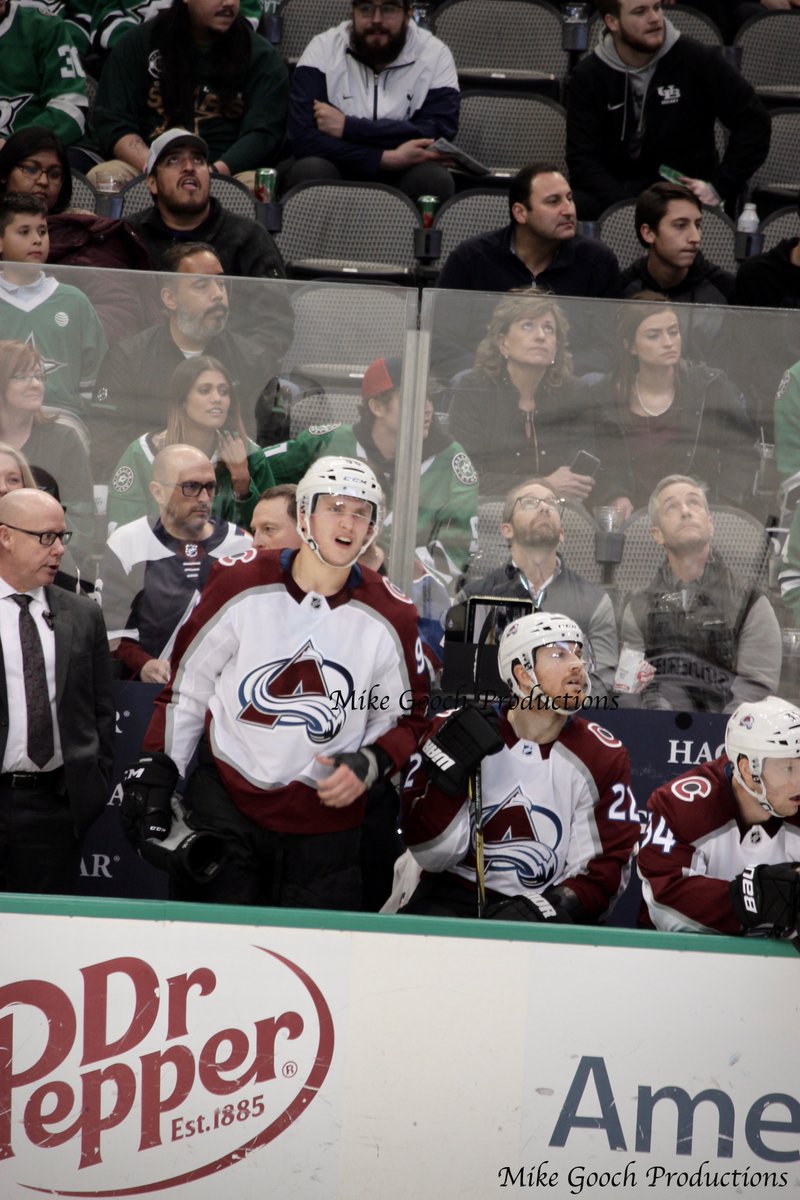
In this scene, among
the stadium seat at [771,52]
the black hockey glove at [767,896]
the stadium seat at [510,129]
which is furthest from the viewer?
the stadium seat at [771,52]

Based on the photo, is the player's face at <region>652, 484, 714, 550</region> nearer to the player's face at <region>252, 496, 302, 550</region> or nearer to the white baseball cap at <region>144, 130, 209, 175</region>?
the player's face at <region>252, 496, 302, 550</region>

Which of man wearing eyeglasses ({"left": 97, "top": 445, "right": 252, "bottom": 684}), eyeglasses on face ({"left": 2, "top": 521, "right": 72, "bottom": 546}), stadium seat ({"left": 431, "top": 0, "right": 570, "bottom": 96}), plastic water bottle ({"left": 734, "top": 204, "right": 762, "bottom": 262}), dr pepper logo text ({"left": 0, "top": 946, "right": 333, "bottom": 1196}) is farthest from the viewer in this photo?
stadium seat ({"left": 431, "top": 0, "right": 570, "bottom": 96})

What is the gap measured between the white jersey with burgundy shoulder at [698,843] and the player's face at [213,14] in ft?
14.6

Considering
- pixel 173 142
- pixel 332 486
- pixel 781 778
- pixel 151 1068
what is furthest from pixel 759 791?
pixel 173 142

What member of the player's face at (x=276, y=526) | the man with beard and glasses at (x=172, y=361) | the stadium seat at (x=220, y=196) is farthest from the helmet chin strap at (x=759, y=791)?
the stadium seat at (x=220, y=196)

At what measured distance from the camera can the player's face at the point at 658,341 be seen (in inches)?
189

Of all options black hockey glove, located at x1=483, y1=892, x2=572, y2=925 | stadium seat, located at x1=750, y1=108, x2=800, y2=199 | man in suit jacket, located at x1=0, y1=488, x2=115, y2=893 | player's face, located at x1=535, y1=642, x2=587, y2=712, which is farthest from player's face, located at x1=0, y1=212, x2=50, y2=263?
stadium seat, located at x1=750, y1=108, x2=800, y2=199

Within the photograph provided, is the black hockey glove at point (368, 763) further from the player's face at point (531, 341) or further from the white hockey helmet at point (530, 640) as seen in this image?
the player's face at point (531, 341)

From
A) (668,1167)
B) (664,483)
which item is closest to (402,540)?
(664,483)

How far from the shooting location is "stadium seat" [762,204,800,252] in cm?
708

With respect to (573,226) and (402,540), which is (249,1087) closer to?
(402,540)

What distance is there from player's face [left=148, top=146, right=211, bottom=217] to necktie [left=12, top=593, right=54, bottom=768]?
2228 millimetres

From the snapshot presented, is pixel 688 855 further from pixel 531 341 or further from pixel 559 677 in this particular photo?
pixel 531 341

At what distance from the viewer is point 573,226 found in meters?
5.83
